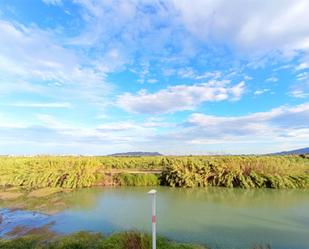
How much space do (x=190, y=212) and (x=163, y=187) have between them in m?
6.70

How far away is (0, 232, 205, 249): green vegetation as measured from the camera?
6734 mm

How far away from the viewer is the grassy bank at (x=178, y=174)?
17.3 metres

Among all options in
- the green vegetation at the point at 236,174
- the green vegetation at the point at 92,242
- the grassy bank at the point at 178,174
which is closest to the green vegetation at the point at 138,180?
the grassy bank at the point at 178,174

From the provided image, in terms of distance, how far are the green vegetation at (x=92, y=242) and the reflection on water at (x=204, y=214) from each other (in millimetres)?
1029

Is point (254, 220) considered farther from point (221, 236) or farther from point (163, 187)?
point (163, 187)

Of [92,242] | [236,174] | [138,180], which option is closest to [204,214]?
[92,242]

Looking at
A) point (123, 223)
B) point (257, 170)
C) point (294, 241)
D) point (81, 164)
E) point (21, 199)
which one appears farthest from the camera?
point (81, 164)

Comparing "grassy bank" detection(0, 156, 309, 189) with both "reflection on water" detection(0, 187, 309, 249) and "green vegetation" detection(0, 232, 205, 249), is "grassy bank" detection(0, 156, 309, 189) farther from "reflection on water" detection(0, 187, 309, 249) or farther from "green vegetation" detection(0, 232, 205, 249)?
"green vegetation" detection(0, 232, 205, 249)

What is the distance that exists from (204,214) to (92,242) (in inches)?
182

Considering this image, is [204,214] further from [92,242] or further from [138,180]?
[138,180]

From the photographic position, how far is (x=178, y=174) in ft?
60.5

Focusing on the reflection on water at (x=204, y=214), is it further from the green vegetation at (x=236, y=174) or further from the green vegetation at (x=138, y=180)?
the green vegetation at (x=138, y=180)

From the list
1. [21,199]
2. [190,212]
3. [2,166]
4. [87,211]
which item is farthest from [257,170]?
[2,166]

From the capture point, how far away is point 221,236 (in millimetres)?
8609
